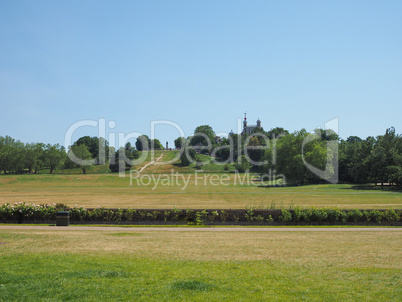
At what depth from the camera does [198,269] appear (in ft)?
31.0


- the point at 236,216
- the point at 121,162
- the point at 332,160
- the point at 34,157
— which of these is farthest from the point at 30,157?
the point at 236,216

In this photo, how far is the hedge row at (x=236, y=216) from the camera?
66.9ft

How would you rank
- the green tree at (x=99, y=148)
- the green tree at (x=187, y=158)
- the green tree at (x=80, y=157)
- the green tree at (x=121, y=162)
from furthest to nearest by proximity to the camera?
the green tree at (x=99, y=148) → the green tree at (x=187, y=158) → the green tree at (x=80, y=157) → the green tree at (x=121, y=162)

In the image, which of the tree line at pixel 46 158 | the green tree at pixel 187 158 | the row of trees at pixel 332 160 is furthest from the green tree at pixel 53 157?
the row of trees at pixel 332 160

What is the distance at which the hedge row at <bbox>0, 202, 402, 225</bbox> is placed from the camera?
20.4m

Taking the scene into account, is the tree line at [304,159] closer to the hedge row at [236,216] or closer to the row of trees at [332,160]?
the row of trees at [332,160]

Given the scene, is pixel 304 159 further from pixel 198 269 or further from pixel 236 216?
pixel 198 269

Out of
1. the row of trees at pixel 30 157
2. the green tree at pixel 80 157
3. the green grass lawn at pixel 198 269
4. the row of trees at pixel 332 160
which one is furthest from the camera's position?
the green tree at pixel 80 157

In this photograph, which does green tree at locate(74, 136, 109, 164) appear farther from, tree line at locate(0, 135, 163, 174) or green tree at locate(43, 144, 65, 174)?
green tree at locate(43, 144, 65, 174)

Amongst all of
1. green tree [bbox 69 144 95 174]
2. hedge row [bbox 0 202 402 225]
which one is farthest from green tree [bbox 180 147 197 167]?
hedge row [bbox 0 202 402 225]

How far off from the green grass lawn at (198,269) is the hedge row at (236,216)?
5.44 meters

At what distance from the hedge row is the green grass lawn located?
17.9ft

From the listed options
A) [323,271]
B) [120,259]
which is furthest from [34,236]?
[323,271]

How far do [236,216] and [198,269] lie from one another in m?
11.3
